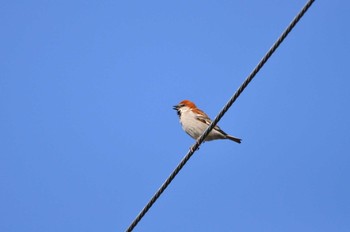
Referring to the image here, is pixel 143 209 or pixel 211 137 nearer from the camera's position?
pixel 143 209

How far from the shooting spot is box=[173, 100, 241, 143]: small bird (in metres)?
11.7

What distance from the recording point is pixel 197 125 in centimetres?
1173

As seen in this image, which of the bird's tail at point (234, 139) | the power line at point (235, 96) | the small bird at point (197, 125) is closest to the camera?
the power line at point (235, 96)

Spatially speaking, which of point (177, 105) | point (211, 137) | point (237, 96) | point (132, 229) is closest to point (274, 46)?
point (237, 96)

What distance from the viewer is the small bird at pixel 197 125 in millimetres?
11680

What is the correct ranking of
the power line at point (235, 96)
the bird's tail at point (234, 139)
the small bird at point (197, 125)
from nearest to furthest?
1. the power line at point (235, 96)
2. the small bird at point (197, 125)
3. the bird's tail at point (234, 139)

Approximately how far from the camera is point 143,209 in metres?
5.95

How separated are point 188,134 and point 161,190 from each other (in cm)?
594

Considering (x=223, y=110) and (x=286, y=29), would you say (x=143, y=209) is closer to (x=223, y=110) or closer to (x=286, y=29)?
(x=223, y=110)

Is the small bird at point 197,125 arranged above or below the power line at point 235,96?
above

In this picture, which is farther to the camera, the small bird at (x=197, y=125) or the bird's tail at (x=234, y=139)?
the bird's tail at (x=234, y=139)

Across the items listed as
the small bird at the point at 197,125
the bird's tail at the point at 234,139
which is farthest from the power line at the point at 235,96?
the bird's tail at the point at 234,139

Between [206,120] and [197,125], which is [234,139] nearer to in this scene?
[206,120]

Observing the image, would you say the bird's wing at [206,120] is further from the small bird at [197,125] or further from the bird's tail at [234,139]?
the bird's tail at [234,139]
